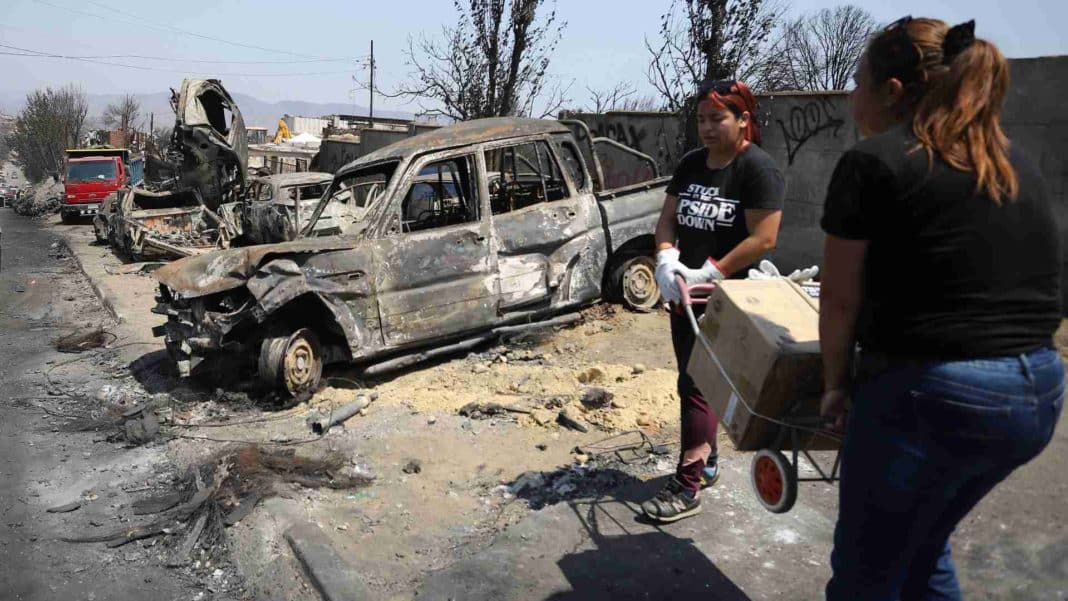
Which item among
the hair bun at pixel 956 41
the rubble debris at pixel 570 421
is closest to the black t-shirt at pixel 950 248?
the hair bun at pixel 956 41

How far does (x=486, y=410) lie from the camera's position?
537 centimetres

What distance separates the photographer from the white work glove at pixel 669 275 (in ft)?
10.3

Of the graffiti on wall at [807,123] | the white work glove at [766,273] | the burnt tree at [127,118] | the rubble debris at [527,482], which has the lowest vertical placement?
the rubble debris at [527,482]

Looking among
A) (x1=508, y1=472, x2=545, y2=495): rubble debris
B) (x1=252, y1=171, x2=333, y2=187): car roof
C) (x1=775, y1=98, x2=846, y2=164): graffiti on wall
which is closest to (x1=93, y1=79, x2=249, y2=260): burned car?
(x1=252, y1=171, x2=333, y2=187): car roof

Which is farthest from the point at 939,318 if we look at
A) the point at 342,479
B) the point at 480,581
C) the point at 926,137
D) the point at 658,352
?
the point at 658,352

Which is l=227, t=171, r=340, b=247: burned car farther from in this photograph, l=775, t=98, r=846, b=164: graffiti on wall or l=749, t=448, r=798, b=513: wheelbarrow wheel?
l=749, t=448, r=798, b=513: wheelbarrow wheel

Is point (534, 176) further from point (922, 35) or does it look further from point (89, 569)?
point (922, 35)

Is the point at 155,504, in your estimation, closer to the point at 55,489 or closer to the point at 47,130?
the point at 55,489

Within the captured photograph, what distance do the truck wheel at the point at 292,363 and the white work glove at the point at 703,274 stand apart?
138 inches

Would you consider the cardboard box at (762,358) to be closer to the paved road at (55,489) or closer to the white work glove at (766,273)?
the white work glove at (766,273)

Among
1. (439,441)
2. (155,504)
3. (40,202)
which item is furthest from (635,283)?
(40,202)

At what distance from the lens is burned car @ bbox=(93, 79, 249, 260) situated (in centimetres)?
1458

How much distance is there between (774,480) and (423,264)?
165 inches

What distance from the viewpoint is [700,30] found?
10.9 metres
